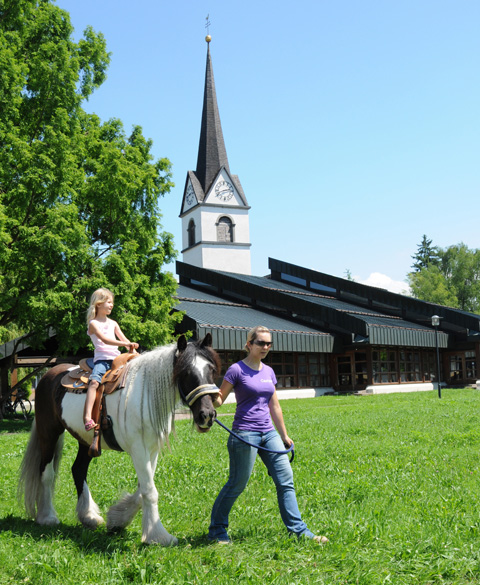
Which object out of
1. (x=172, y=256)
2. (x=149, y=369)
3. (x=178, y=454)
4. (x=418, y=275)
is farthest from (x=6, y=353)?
(x=418, y=275)

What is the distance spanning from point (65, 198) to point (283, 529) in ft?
48.8

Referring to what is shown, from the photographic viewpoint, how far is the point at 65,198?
1833 centimetres

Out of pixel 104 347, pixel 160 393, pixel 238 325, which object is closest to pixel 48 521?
pixel 104 347

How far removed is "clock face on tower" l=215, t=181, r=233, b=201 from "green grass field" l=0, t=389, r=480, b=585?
46.0 m

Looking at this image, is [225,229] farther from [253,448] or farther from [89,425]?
[253,448]

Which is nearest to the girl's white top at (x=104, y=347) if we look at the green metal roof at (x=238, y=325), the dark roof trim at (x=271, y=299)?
the green metal roof at (x=238, y=325)

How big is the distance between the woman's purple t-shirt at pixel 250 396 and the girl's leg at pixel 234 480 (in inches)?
3.9

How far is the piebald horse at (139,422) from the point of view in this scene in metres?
5.16

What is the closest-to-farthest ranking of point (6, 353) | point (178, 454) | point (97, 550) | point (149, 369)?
point (97, 550)
point (149, 369)
point (178, 454)
point (6, 353)

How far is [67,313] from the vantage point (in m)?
16.9

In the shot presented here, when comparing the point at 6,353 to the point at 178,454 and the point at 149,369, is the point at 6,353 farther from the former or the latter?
the point at 149,369

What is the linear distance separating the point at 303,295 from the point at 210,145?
66.3 feet

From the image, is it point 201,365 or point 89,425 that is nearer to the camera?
point 201,365

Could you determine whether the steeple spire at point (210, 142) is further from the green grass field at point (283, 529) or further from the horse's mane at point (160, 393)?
the horse's mane at point (160, 393)
